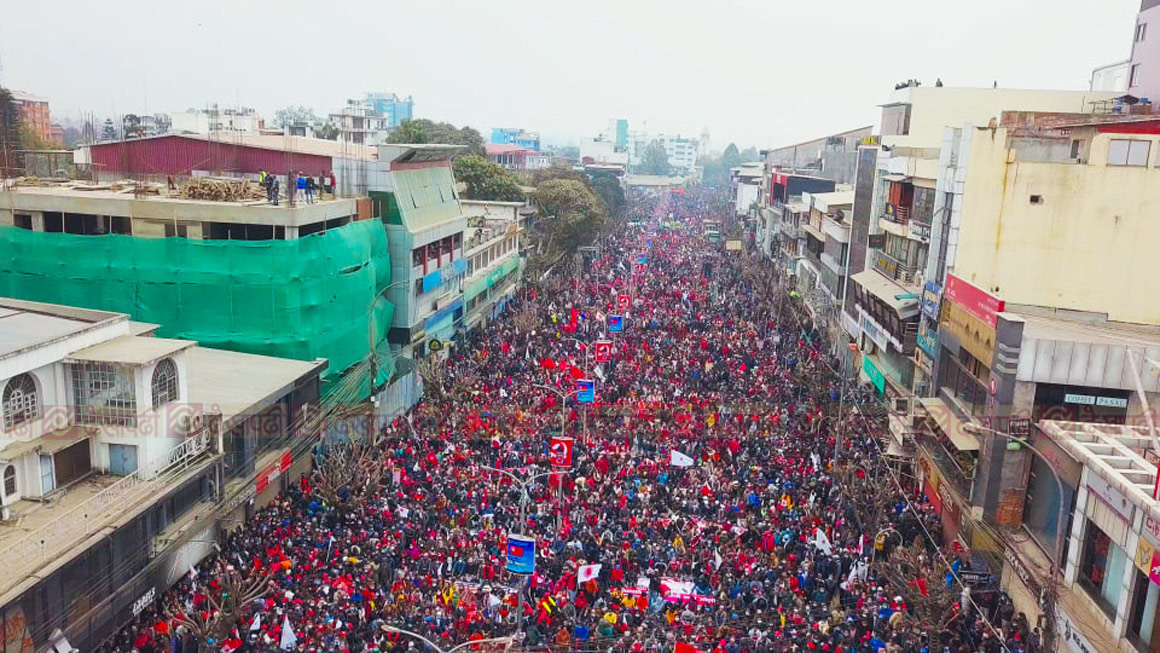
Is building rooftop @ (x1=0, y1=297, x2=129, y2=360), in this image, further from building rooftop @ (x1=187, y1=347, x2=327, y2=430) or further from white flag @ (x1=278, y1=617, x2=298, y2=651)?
white flag @ (x1=278, y1=617, x2=298, y2=651)

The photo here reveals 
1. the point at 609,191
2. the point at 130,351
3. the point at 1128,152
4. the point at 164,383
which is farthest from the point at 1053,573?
the point at 609,191

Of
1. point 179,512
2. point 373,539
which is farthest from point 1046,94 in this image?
point 179,512

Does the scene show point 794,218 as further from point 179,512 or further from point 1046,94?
point 179,512

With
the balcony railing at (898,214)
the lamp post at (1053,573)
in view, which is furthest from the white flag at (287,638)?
the balcony railing at (898,214)

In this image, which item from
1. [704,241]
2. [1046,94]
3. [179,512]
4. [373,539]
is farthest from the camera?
[704,241]

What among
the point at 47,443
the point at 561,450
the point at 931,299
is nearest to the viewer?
the point at 47,443

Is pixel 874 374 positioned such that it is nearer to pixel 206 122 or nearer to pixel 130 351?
pixel 130 351
